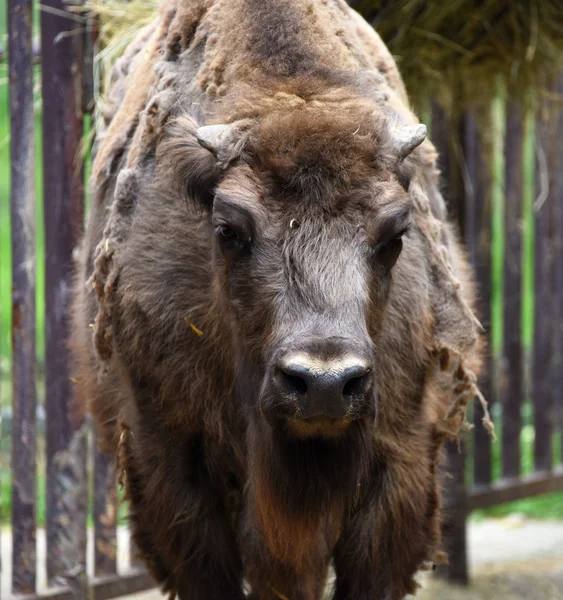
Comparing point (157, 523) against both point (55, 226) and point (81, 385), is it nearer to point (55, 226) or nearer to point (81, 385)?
point (81, 385)

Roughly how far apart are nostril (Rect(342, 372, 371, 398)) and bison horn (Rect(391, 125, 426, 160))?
2.54 feet

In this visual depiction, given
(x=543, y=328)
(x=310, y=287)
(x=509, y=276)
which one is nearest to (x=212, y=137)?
(x=310, y=287)

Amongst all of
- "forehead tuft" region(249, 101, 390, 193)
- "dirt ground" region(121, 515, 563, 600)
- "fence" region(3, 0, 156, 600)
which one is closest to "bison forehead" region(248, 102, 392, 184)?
"forehead tuft" region(249, 101, 390, 193)

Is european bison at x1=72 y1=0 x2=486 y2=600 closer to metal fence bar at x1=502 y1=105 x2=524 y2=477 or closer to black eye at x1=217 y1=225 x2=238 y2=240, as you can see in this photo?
black eye at x1=217 y1=225 x2=238 y2=240

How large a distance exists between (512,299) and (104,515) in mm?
3220

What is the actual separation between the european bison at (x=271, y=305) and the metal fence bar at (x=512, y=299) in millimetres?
3002

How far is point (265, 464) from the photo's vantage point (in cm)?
353

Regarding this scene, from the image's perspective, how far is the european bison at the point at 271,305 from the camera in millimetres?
3285

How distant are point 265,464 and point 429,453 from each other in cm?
74

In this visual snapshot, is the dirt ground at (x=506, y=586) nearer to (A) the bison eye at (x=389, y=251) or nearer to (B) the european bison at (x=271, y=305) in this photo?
(B) the european bison at (x=271, y=305)

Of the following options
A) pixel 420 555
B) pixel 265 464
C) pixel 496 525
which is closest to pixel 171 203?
pixel 265 464

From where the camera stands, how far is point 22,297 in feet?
16.3

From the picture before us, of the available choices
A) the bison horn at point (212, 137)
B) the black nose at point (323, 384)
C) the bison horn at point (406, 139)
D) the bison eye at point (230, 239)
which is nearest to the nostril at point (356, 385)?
the black nose at point (323, 384)

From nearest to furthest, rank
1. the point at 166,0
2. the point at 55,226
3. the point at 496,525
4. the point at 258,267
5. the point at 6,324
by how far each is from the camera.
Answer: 1. the point at 258,267
2. the point at 166,0
3. the point at 55,226
4. the point at 496,525
5. the point at 6,324
